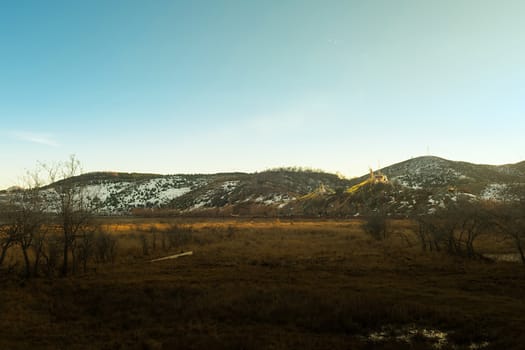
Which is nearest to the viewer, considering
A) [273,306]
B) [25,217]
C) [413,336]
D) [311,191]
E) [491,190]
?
[413,336]

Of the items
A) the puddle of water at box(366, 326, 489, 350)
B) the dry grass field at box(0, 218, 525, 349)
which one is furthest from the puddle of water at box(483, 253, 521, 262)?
the puddle of water at box(366, 326, 489, 350)

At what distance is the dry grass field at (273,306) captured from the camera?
10211mm

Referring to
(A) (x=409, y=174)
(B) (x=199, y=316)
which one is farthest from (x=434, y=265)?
(A) (x=409, y=174)

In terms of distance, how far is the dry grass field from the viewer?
10.2 m

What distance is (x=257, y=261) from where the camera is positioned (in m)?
24.1

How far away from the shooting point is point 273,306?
13.1m

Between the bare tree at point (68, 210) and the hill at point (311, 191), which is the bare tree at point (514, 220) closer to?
the bare tree at point (68, 210)

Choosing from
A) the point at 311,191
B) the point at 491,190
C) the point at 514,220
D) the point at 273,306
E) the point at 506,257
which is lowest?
the point at 506,257

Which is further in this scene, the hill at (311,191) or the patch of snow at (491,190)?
the hill at (311,191)

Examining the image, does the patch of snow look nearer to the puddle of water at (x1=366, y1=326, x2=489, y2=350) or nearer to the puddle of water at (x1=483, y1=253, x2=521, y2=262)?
the puddle of water at (x1=483, y1=253, x2=521, y2=262)

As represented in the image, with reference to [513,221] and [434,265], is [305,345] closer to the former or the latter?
[434,265]

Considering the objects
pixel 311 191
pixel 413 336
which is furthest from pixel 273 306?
pixel 311 191

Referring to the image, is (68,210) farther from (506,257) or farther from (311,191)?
(311,191)

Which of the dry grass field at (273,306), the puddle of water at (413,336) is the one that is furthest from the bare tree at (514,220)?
the puddle of water at (413,336)
